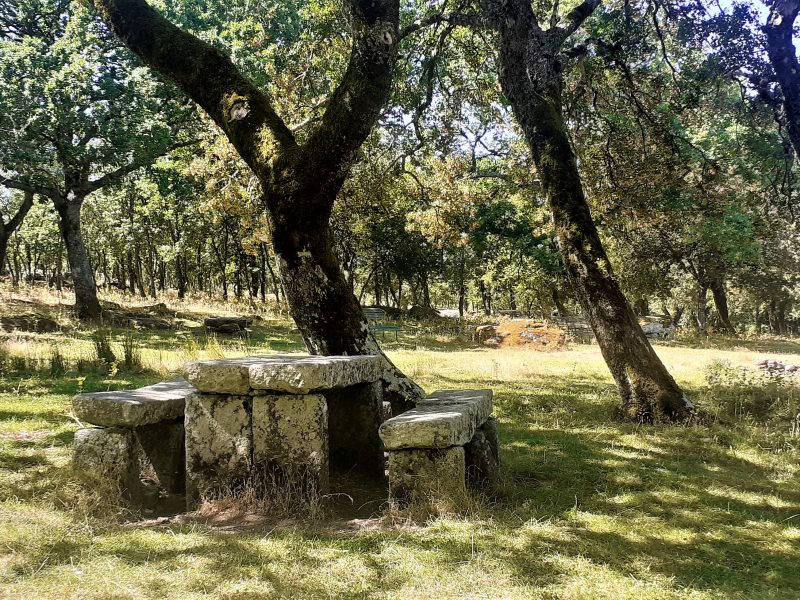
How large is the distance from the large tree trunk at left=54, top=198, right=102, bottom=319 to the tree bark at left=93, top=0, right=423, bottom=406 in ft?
44.6

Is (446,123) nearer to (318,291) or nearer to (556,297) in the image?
(318,291)

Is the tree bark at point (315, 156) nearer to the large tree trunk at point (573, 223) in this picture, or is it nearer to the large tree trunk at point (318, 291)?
the large tree trunk at point (318, 291)

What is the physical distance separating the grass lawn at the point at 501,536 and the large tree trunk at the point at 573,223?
2.27 ft

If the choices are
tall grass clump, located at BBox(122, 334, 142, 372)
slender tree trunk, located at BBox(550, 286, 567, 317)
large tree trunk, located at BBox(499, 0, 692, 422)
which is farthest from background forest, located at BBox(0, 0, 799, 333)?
slender tree trunk, located at BBox(550, 286, 567, 317)

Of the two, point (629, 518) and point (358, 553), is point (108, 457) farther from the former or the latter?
point (629, 518)

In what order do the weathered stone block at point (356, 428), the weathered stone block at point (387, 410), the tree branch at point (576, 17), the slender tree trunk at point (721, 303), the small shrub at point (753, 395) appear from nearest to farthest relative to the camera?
the weathered stone block at point (356, 428) → the weathered stone block at point (387, 410) → the small shrub at point (753, 395) → the tree branch at point (576, 17) → the slender tree trunk at point (721, 303)

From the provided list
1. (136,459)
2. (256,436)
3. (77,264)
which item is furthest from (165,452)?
(77,264)

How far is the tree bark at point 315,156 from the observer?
5.20 metres

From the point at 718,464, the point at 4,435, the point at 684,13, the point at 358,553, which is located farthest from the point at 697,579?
the point at 684,13

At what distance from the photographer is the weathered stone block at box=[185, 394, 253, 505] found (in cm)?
427

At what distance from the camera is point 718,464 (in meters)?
5.29

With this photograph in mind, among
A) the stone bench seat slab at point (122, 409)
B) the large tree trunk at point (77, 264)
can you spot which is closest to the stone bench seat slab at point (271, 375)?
the stone bench seat slab at point (122, 409)

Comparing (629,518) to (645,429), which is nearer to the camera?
(629,518)

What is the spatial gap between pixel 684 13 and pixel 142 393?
33.8ft
